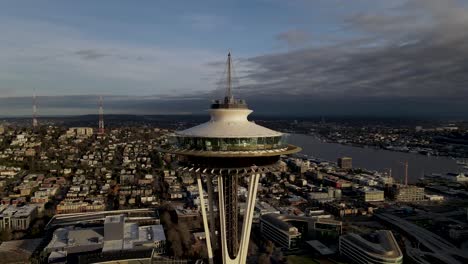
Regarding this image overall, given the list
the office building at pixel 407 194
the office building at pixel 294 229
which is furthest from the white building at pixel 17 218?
the office building at pixel 407 194

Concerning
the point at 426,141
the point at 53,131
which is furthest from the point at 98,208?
the point at 426,141

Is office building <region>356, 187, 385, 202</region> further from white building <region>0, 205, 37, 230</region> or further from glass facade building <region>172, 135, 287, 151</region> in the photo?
glass facade building <region>172, 135, 287, 151</region>

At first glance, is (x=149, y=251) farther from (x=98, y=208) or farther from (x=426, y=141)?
(x=426, y=141)

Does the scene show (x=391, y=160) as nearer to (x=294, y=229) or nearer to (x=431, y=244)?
(x=431, y=244)

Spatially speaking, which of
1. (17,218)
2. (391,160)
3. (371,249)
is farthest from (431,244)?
(391,160)

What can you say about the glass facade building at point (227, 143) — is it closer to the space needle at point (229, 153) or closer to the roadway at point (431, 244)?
the space needle at point (229, 153)

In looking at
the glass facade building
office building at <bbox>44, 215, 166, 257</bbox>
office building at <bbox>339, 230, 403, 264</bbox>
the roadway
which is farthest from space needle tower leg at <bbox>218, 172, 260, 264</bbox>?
the roadway
